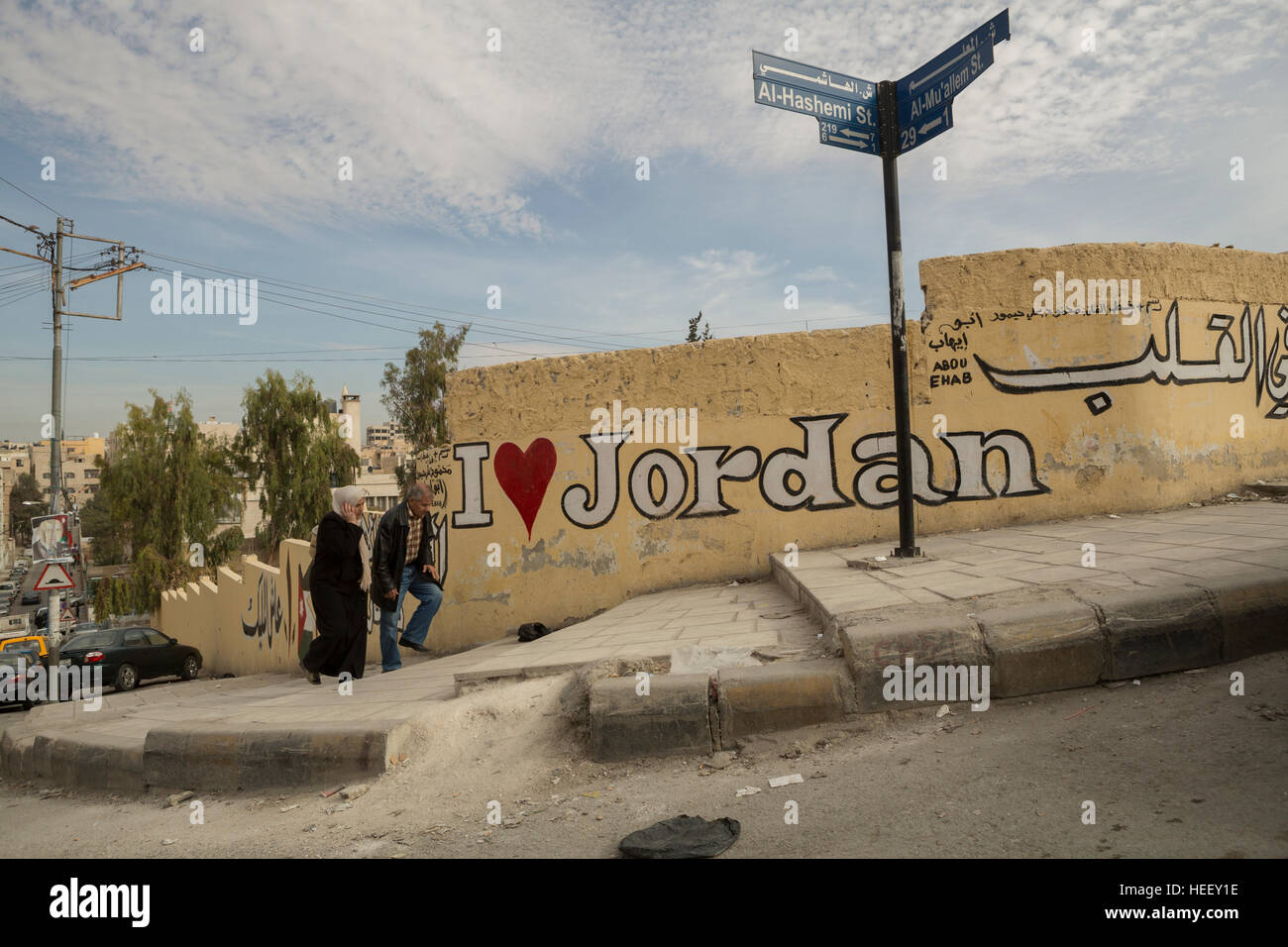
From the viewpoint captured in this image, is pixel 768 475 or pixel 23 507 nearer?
pixel 768 475

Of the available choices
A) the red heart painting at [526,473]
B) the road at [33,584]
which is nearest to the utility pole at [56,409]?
the road at [33,584]

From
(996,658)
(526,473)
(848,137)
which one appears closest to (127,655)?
(526,473)

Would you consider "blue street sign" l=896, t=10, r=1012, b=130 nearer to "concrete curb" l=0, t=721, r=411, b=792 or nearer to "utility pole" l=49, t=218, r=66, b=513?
"concrete curb" l=0, t=721, r=411, b=792

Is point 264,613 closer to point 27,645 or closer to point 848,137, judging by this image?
point 27,645

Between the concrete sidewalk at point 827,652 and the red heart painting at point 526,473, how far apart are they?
8.02 feet

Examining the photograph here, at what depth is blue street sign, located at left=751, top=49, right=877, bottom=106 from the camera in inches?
204

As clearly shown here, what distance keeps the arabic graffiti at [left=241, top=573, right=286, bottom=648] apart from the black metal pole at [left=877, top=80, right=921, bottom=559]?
11.7 m

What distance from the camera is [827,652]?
12.5 ft

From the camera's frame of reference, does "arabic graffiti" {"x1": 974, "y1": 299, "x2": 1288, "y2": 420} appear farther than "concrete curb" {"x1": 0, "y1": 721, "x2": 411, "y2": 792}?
Yes

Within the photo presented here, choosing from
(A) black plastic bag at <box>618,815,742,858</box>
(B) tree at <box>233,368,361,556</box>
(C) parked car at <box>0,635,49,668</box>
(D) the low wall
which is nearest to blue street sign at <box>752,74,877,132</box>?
(D) the low wall

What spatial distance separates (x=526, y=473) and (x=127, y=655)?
43.2ft

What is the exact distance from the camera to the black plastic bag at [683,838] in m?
2.52

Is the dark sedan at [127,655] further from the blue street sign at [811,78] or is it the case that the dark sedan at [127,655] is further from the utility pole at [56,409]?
the blue street sign at [811,78]
